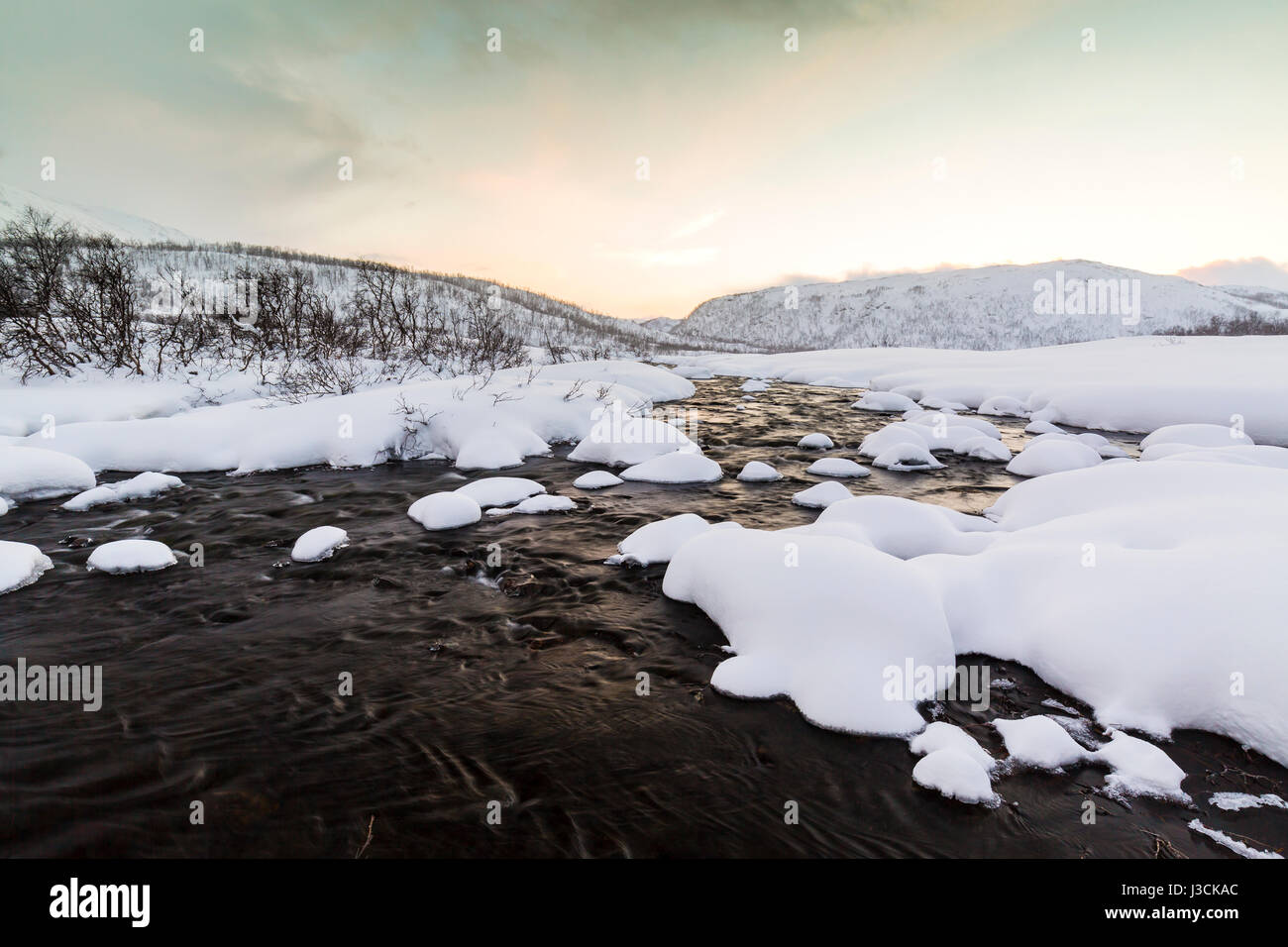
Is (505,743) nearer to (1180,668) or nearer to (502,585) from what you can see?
(502,585)

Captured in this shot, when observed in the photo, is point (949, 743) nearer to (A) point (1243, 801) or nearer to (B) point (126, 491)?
(A) point (1243, 801)

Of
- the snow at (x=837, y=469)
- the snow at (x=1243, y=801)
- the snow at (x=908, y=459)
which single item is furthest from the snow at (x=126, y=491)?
the snow at (x=908, y=459)

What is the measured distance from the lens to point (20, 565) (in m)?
5.55

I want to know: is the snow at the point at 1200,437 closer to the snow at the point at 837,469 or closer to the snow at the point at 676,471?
the snow at the point at 837,469

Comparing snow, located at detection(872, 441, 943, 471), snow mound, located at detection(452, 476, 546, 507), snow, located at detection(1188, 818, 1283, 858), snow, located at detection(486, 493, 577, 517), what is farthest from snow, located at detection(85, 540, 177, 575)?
snow, located at detection(872, 441, 943, 471)

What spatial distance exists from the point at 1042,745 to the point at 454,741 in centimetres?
376

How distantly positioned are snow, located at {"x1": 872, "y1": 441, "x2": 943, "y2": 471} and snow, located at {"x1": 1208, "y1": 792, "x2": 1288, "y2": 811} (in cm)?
810

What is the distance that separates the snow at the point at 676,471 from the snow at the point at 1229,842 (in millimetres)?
7581

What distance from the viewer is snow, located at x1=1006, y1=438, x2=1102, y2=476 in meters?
9.90

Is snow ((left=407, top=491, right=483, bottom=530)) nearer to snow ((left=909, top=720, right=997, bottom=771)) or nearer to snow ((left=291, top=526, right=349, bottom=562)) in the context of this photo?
snow ((left=291, top=526, right=349, bottom=562))

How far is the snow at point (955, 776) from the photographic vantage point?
121 inches

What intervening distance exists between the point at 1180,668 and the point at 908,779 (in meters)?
2.10

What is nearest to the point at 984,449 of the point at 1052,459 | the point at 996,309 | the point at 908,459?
the point at 1052,459

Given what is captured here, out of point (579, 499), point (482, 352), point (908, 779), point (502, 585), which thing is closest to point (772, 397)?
point (482, 352)
